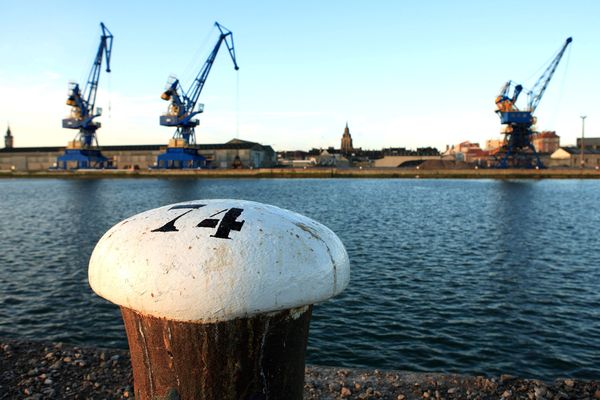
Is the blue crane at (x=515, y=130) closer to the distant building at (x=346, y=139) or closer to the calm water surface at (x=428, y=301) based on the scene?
the calm water surface at (x=428, y=301)

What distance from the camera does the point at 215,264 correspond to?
1765 millimetres

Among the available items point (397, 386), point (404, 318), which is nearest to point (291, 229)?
point (397, 386)

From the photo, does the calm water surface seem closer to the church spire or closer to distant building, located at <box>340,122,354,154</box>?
the church spire

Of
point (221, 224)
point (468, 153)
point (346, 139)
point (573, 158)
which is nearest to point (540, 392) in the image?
point (221, 224)

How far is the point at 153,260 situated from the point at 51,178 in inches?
4098

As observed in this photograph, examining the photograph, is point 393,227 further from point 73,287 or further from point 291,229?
point 291,229

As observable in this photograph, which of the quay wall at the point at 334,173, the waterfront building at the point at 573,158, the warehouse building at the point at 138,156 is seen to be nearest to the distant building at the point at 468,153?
the waterfront building at the point at 573,158

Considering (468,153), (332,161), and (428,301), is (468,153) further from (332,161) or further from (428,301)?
(428,301)

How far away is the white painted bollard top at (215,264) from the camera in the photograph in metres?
1.75

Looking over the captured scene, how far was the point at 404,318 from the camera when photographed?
955 cm

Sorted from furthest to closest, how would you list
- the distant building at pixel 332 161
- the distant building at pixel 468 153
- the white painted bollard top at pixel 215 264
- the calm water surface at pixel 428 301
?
the distant building at pixel 468 153 < the distant building at pixel 332 161 < the calm water surface at pixel 428 301 < the white painted bollard top at pixel 215 264

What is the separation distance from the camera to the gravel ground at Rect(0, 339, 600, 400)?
16.8ft

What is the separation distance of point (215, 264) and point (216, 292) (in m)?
0.11

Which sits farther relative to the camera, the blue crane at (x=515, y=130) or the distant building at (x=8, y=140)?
the distant building at (x=8, y=140)
